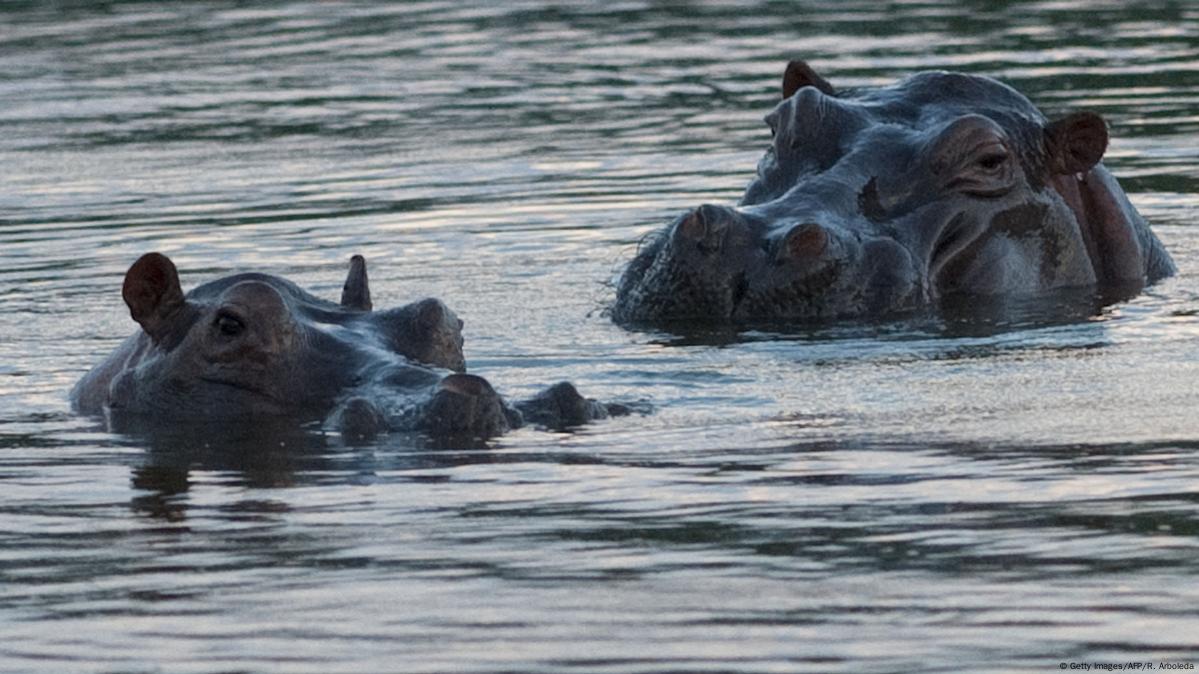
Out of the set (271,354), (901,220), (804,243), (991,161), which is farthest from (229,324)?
(991,161)

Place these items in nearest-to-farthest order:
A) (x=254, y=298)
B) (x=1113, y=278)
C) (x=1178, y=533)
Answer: (x=1178, y=533), (x=254, y=298), (x=1113, y=278)

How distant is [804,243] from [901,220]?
0.72 meters

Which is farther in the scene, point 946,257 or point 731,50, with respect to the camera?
point 731,50

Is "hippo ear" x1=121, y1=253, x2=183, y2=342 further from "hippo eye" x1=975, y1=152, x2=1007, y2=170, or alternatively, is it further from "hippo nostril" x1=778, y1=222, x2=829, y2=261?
"hippo eye" x1=975, y1=152, x2=1007, y2=170

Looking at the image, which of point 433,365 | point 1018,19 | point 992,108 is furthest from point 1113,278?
point 1018,19

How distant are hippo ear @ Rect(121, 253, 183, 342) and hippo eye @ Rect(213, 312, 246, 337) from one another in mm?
229

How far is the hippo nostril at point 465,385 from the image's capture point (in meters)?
7.31

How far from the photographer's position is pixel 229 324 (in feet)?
26.0

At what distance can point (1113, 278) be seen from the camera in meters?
11.3

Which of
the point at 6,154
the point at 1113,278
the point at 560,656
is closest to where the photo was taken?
the point at 560,656

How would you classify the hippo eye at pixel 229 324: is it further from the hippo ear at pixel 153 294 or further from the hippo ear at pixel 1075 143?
the hippo ear at pixel 1075 143

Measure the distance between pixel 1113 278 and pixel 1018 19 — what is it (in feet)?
39.0

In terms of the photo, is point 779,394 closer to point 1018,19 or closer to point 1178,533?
point 1178,533

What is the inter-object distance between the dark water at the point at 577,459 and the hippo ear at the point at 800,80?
1073 millimetres
